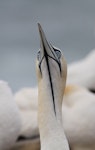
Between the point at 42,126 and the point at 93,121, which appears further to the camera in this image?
the point at 93,121

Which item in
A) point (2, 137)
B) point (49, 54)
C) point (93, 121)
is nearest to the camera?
point (49, 54)

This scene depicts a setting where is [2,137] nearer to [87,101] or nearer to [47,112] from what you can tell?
[87,101]

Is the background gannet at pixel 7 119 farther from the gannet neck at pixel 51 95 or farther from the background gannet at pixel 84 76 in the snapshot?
the background gannet at pixel 84 76

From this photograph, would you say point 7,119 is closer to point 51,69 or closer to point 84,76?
point 51,69

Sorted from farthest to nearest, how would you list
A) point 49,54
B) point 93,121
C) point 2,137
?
point 93,121
point 2,137
point 49,54

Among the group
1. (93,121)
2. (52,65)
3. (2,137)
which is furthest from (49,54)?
(93,121)

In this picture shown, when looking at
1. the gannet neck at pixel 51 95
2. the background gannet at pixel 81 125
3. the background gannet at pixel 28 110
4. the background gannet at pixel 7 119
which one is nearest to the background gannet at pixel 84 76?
the background gannet at pixel 28 110

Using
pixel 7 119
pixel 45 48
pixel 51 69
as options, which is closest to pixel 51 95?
pixel 51 69

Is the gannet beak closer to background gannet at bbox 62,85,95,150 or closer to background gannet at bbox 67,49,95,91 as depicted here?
background gannet at bbox 62,85,95,150
